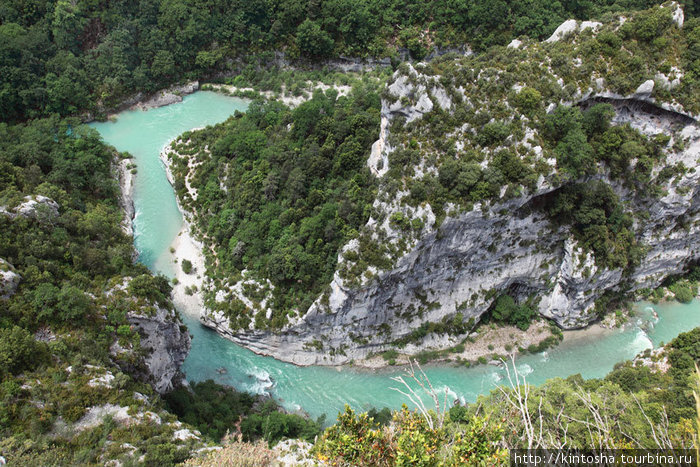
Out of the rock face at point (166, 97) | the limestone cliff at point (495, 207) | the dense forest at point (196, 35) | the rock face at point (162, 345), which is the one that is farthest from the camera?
the rock face at point (166, 97)

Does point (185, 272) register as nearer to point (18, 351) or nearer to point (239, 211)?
point (239, 211)

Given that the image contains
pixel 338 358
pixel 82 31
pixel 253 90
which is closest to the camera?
pixel 338 358

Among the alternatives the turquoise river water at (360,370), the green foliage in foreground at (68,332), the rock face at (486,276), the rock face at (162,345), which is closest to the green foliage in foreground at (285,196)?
the rock face at (486,276)

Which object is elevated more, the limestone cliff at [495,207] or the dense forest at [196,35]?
the dense forest at [196,35]

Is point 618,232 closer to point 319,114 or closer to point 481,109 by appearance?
point 481,109

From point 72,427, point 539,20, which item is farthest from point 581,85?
point 72,427

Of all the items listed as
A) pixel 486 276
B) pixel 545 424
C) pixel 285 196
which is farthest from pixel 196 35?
pixel 545 424

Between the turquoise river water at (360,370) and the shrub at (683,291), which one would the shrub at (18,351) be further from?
the shrub at (683,291)

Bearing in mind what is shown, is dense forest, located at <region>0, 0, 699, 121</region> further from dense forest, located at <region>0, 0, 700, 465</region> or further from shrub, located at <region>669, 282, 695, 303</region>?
shrub, located at <region>669, 282, 695, 303</region>
